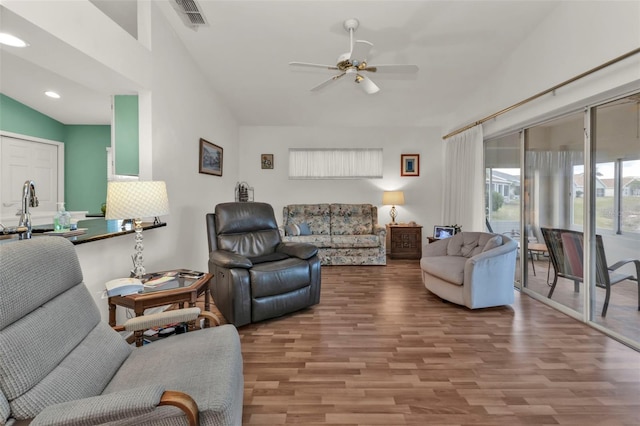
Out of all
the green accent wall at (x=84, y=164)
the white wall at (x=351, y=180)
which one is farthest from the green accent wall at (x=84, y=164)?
the white wall at (x=351, y=180)

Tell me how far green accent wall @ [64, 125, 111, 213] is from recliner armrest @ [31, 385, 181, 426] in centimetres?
534

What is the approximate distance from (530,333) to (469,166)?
253 centimetres

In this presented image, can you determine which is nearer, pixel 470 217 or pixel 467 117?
pixel 470 217

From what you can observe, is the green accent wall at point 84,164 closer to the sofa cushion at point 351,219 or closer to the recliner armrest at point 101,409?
the sofa cushion at point 351,219

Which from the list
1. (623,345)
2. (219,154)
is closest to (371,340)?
(623,345)

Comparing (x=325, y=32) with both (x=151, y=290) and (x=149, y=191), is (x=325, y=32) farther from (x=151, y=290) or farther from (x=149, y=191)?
(x=151, y=290)

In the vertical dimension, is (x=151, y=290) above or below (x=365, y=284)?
above

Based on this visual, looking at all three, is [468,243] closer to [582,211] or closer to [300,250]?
[582,211]

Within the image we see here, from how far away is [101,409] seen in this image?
2.83 ft

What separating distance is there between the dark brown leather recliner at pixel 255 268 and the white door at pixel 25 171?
3.19 m

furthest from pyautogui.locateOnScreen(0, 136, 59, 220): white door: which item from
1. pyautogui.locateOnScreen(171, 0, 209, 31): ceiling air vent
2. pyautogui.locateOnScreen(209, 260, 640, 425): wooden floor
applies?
pyautogui.locateOnScreen(209, 260, 640, 425): wooden floor

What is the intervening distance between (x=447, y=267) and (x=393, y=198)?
2.57m

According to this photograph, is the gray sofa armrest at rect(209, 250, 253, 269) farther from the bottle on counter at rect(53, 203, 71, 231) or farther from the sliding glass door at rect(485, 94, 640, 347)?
the sliding glass door at rect(485, 94, 640, 347)

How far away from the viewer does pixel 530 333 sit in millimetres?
2547
